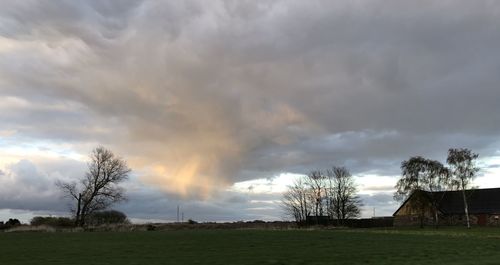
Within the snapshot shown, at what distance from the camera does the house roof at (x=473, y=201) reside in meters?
132

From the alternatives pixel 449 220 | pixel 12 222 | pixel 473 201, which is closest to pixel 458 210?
pixel 449 220

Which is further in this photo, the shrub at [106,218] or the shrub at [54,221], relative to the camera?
the shrub at [106,218]

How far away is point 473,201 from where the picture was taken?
136 meters

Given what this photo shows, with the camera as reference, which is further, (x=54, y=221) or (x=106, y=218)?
(x=106, y=218)

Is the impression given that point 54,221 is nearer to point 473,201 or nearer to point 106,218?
point 106,218

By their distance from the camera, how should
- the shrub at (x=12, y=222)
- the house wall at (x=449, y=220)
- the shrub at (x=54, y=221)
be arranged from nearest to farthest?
the shrub at (x=12, y=222) < the shrub at (x=54, y=221) < the house wall at (x=449, y=220)

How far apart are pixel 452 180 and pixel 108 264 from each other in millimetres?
101226

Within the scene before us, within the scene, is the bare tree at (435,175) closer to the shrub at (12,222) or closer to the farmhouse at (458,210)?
the farmhouse at (458,210)

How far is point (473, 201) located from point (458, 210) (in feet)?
14.2

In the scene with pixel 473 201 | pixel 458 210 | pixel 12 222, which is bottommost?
pixel 12 222

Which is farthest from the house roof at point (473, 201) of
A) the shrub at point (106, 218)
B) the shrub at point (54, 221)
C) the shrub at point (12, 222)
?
the shrub at point (12, 222)

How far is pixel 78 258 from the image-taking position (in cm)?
3198

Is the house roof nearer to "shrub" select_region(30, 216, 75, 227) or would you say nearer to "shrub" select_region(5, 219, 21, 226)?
"shrub" select_region(30, 216, 75, 227)

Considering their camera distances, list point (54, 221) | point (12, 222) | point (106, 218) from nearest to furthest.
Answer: point (12, 222), point (54, 221), point (106, 218)
